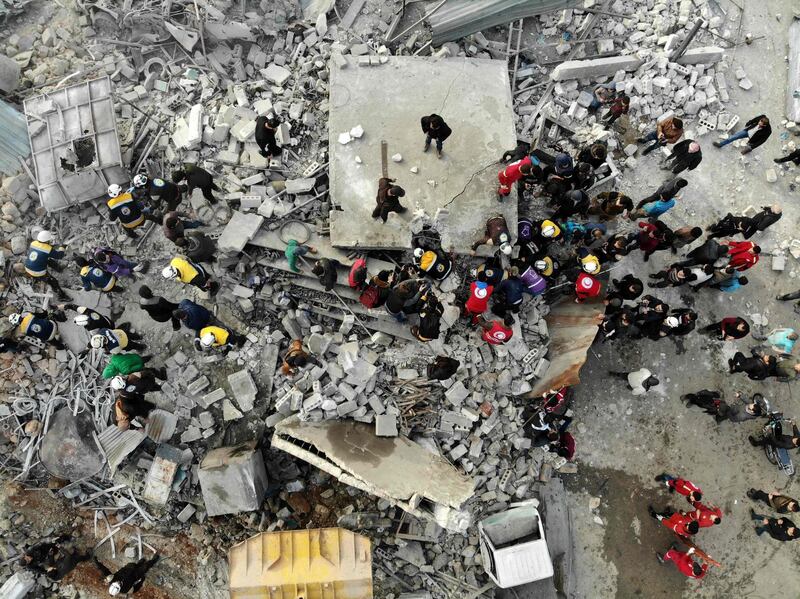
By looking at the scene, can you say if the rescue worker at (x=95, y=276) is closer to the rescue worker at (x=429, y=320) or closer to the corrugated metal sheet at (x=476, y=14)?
the rescue worker at (x=429, y=320)

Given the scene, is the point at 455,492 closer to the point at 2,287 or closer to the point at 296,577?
the point at 296,577

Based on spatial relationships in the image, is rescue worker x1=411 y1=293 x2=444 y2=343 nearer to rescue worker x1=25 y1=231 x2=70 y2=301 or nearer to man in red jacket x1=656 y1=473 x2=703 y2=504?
man in red jacket x1=656 y1=473 x2=703 y2=504

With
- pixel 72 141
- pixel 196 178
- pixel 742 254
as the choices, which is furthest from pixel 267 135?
pixel 742 254

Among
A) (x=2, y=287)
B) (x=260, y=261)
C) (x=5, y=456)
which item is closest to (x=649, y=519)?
(x=260, y=261)

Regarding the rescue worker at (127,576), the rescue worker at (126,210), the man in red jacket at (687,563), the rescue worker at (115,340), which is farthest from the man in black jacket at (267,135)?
the man in red jacket at (687,563)

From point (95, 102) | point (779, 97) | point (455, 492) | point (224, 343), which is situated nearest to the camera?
point (455, 492)

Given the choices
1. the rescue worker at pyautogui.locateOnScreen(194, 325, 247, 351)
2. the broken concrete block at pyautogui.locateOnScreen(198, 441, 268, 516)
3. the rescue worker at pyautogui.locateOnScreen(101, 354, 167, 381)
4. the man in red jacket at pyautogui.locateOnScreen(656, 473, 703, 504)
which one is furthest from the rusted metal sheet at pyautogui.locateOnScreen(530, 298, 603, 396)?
the rescue worker at pyautogui.locateOnScreen(101, 354, 167, 381)
